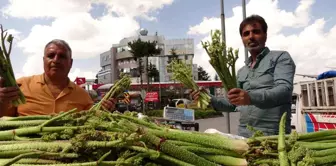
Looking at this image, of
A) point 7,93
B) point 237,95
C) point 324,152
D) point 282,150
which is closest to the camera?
point 282,150

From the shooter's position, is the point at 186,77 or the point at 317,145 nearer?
the point at 317,145

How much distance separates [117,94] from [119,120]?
1026 mm

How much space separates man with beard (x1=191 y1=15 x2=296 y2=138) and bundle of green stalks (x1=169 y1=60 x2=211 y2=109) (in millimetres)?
69

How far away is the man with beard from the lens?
2666mm

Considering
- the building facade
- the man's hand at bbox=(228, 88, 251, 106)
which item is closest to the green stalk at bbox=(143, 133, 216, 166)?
the man's hand at bbox=(228, 88, 251, 106)

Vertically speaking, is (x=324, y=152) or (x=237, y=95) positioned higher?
(x=237, y=95)

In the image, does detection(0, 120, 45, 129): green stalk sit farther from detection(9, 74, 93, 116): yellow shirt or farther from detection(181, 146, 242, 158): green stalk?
detection(9, 74, 93, 116): yellow shirt

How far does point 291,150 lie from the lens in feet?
5.19

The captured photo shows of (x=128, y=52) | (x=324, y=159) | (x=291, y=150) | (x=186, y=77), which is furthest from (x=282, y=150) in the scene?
(x=128, y=52)

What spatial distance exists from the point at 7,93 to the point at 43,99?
114cm

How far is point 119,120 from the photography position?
170 cm

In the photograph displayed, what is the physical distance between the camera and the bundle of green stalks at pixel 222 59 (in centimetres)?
236

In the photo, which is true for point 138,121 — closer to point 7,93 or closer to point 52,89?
point 7,93

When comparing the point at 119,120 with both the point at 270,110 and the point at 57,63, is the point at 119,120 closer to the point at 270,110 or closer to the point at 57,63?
the point at 270,110
